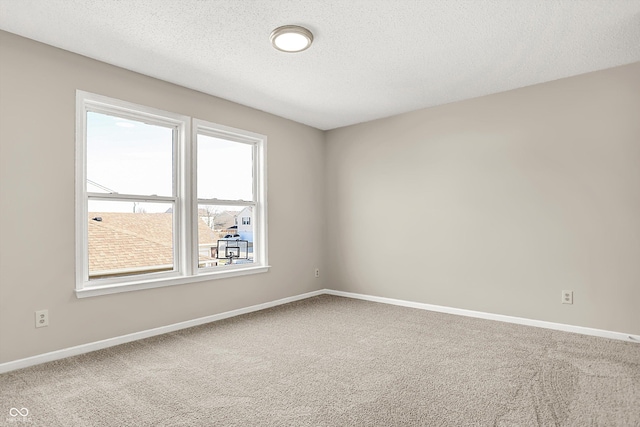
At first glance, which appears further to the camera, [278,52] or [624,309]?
[624,309]

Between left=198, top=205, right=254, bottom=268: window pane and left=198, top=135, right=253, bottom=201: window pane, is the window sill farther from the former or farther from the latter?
left=198, top=135, right=253, bottom=201: window pane

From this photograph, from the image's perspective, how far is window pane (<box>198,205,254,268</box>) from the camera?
13.0 feet

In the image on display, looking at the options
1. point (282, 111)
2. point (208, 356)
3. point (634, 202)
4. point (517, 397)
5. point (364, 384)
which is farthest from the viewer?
point (282, 111)

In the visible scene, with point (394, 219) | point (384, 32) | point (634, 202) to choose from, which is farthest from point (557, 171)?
point (384, 32)

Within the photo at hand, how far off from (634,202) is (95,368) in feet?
15.0

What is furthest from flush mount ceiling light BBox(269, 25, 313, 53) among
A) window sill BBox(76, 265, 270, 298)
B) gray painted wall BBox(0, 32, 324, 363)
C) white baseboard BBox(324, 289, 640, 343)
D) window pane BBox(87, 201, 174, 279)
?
white baseboard BBox(324, 289, 640, 343)

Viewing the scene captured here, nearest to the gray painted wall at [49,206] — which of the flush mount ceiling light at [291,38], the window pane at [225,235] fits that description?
the window pane at [225,235]

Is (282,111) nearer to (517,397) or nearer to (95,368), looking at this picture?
(95,368)

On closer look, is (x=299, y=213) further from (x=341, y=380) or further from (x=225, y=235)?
(x=341, y=380)

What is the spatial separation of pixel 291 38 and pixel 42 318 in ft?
9.23

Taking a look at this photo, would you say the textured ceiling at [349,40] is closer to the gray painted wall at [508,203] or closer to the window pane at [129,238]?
the gray painted wall at [508,203]

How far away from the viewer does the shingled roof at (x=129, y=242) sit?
125 inches

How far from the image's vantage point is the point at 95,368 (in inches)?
103

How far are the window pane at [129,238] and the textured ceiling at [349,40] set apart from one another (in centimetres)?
129
